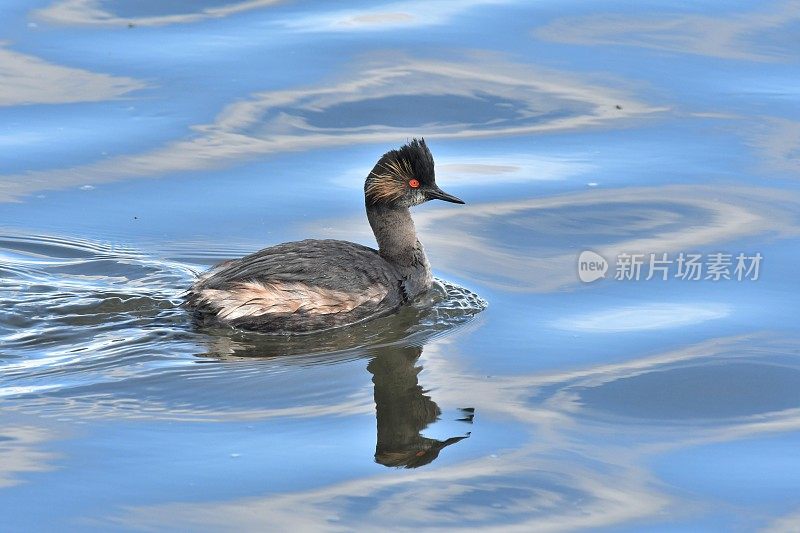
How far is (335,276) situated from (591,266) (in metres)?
1.67

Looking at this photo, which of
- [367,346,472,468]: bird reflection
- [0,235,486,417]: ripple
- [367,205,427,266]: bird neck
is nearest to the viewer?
[367,346,472,468]: bird reflection

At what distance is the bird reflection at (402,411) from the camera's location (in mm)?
6375

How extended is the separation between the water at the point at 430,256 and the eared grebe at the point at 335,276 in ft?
0.43

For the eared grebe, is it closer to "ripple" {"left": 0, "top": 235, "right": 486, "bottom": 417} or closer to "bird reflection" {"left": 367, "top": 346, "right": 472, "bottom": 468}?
"ripple" {"left": 0, "top": 235, "right": 486, "bottom": 417}

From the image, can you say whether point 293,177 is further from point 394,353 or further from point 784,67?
point 784,67

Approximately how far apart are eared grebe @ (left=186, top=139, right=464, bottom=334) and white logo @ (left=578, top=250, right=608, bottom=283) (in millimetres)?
921

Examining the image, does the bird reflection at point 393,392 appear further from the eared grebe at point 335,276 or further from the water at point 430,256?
the eared grebe at point 335,276

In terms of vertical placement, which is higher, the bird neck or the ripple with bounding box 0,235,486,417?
the bird neck

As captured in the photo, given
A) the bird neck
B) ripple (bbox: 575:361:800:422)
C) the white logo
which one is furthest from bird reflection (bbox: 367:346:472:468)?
the white logo

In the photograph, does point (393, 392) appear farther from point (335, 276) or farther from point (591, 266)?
point (591, 266)

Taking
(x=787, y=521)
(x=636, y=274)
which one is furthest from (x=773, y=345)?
(x=787, y=521)

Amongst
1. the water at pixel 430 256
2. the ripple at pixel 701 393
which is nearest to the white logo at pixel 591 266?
the water at pixel 430 256

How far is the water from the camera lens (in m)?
6.06

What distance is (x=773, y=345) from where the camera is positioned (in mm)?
7570
